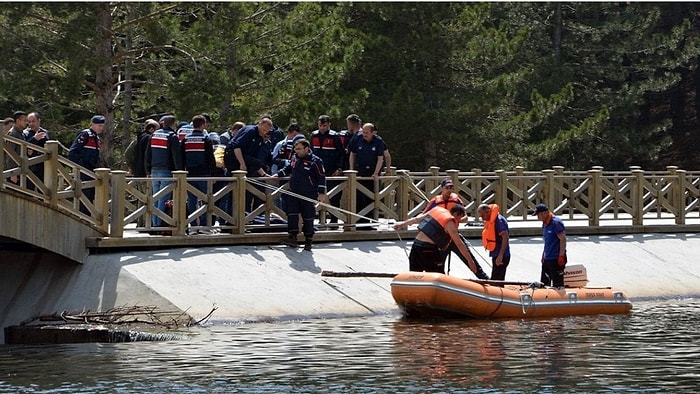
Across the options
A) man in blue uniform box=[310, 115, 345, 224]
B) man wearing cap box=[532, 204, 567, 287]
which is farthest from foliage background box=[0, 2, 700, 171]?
man wearing cap box=[532, 204, 567, 287]

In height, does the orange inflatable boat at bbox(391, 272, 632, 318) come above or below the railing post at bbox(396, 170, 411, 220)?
below

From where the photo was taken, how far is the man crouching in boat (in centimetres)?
2223

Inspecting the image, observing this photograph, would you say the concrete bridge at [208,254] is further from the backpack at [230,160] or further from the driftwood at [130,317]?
the backpack at [230,160]

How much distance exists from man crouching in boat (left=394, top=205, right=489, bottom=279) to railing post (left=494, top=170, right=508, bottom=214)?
512 centimetres

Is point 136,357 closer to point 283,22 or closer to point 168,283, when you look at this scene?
point 168,283

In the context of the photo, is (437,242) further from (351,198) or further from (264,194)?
(264,194)

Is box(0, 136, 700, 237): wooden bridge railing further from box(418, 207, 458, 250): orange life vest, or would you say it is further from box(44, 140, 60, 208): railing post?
box(418, 207, 458, 250): orange life vest

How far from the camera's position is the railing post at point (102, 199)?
2212cm

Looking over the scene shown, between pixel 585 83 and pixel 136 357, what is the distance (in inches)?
1330

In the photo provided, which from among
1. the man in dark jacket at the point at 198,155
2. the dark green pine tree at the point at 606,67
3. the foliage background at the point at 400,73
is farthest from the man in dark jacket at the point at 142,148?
the dark green pine tree at the point at 606,67

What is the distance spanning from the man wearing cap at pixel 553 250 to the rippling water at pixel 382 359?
4.75 feet

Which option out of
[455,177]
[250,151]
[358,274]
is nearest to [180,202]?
[250,151]

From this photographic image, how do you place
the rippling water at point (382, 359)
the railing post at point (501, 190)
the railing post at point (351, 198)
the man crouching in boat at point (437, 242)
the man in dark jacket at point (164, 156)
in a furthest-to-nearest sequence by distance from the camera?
the railing post at point (501, 190)
the railing post at point (351, 198)
the man in dark jacket at point (164, 156)
the man crouching in boat at point (437, 242)
the rippling water at point (382, 359)

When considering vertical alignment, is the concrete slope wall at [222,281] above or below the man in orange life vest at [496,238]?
below
